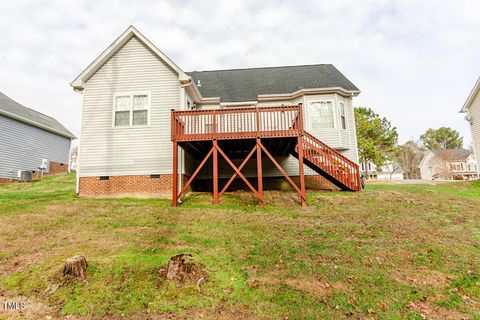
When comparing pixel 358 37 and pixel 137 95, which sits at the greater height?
pixel 358 37

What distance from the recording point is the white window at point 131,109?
1298 centimetres

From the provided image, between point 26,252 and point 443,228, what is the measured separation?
35.7 feet

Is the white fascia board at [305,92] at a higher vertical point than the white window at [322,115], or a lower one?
higher

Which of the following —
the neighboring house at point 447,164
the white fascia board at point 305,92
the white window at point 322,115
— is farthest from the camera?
the neighboring house at point 447,164

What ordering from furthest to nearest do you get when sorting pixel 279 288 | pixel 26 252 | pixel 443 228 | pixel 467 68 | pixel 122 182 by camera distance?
1. pixel 467 68
2. pixel 122 182
3. pixel 443 228
4. pixel 26 252
5. pixel 279 288

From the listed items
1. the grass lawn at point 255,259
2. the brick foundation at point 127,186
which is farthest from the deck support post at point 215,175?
the brick foundation at point 127,186

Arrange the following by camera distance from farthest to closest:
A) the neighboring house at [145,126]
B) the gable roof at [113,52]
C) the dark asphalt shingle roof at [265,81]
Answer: the dark asphalt shingle roof at [265,81], the gable roof at [113,52], the neighboring house at [145,126]

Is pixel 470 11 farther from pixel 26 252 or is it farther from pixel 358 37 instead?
pixel 26 252

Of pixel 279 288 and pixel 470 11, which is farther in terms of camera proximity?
pixel 470 11

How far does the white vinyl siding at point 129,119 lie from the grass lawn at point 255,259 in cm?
309

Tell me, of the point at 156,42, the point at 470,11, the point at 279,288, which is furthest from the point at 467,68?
the point at 279,288

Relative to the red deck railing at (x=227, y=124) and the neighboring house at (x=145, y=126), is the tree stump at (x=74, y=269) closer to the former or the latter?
the red deck railing at (x=227, y=124)

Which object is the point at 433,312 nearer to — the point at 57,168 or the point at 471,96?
the point at 471,96

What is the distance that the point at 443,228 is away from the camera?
7.47m
